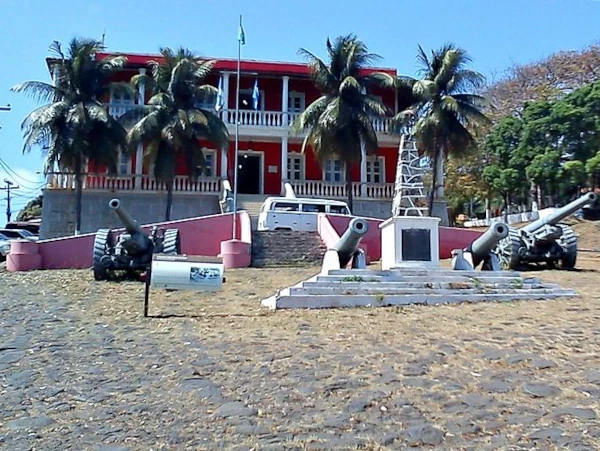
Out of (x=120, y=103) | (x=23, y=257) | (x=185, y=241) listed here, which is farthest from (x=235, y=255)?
(x=120, y=103)

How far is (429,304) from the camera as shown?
9.20 metres

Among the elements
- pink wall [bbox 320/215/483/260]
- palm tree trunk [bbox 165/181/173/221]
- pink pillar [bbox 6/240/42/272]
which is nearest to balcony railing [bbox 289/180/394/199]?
palm tree trunk [bbox 165/181/173/221]

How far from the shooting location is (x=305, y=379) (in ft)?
17.3

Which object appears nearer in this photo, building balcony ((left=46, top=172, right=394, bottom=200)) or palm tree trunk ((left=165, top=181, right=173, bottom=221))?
palm tree trunk ((left=165, top=181, right=173, bottom=221))

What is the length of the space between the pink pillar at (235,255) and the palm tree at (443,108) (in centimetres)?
1200

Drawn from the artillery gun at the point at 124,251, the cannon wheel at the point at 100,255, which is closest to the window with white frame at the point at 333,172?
the artillery gun at the point at 124,251

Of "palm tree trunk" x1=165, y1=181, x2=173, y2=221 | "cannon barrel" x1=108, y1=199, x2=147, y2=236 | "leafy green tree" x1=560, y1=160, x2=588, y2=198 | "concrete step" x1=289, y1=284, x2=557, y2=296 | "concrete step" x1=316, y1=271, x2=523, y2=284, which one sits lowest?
"concrete step" x1=289, y1=284, x2=557, y2=296

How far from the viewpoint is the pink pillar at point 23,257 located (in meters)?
17.2

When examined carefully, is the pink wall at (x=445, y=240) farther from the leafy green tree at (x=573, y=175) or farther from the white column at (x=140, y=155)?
the white column at (x=140, y=155)

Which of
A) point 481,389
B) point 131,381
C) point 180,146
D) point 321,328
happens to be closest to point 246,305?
point 321,328

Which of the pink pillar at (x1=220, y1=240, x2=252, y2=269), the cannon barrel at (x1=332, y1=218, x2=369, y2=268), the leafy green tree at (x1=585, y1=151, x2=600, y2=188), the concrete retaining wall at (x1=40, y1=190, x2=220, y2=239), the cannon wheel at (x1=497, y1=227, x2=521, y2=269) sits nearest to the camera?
the cannon barrel at (x1=332, y1=218, x2=369, y2=268)

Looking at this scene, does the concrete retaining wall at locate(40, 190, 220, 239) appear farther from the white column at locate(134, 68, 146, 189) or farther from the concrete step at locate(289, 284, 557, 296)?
the concrete step at locate(289, 284, 557, 296)

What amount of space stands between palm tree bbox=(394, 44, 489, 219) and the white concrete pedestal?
17.0m

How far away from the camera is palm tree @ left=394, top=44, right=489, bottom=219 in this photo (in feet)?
89.4
